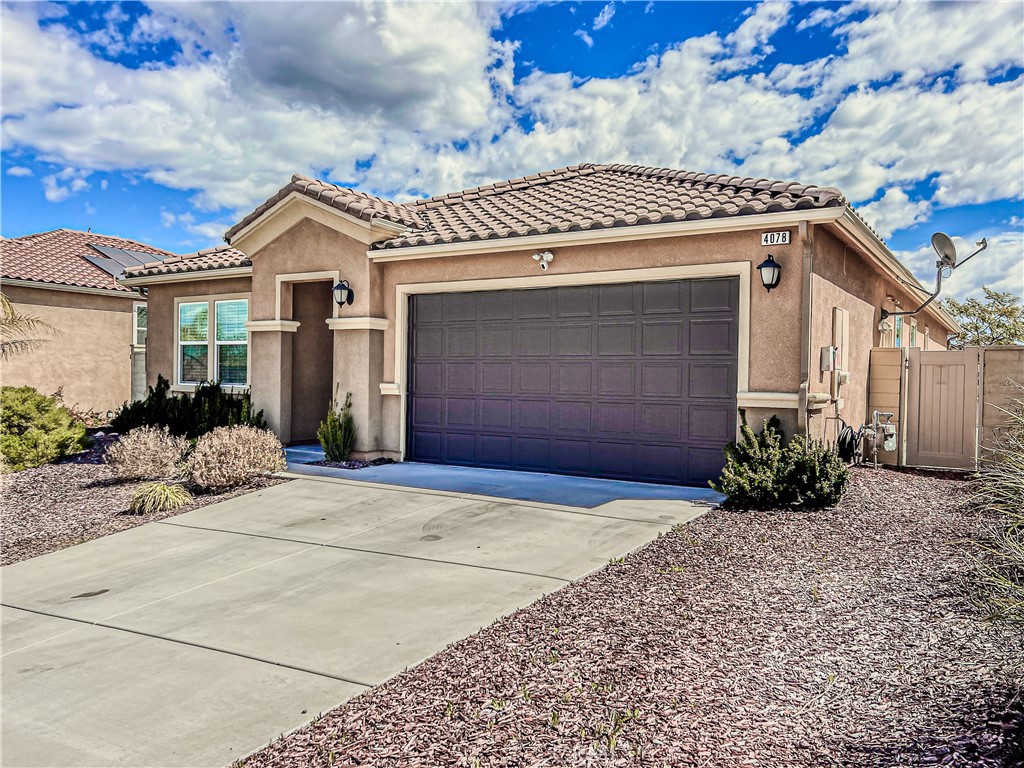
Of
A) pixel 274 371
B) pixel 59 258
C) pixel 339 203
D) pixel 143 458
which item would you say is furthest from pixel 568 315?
pixel 59 258

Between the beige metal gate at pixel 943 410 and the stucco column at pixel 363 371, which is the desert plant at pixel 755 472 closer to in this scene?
the beige metal gate at pixel 943 410

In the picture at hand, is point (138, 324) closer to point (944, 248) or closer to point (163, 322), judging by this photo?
point (163, 322)

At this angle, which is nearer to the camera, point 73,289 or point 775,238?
point 775,238

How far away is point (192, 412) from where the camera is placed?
13445 millimetres

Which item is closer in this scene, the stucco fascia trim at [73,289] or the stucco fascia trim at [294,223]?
the stucco fascia trim at [294,223]

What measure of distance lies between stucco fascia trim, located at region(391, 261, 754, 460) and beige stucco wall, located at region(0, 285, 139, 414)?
11870mm

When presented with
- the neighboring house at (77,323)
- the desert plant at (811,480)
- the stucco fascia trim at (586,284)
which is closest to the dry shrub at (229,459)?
the stucco fascia trim at (586,284)

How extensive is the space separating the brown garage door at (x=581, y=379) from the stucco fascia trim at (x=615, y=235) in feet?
2.27

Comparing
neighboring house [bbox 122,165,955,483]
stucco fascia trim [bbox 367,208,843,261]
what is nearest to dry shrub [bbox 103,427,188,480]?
neighboring house [bbox 122,165,955,483]

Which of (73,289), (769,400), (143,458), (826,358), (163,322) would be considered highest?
(73,289)

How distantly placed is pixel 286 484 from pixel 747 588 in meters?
6.85

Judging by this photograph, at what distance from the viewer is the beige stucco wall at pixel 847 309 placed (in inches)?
380

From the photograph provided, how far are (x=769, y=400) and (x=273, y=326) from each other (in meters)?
8.67

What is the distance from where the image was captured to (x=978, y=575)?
568 cm
